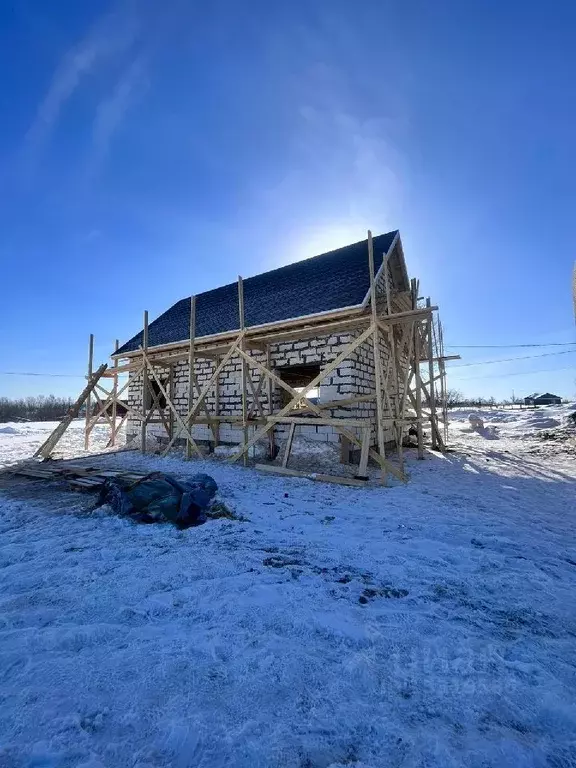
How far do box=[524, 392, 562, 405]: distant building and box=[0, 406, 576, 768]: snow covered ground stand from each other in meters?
44.5

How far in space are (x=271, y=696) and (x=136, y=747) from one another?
2.01 feet

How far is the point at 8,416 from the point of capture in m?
34.1

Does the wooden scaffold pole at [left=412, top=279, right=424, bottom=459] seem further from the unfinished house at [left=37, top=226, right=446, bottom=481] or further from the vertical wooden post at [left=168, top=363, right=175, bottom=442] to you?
the vertical wooden post at [left=168, top=363, right=175, bottom=442]

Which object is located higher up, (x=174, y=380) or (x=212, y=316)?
(x=212, y=316)

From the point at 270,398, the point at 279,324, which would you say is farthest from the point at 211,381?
the point at 279,324

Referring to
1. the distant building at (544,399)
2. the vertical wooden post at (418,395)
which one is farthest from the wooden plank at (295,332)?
the distant building at (544,399)

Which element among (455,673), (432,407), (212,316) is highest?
(212,316)

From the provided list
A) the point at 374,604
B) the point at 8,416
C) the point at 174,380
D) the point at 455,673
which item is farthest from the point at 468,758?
the point at 8,416

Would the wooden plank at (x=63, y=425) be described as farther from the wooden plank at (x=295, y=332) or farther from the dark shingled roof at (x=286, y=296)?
the dark shingled roof at (x=286, y=296)

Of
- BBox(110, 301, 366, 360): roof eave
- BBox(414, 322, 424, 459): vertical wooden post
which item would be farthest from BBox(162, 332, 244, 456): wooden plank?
BBox(414, 322, 424, 459): vertical wooden post

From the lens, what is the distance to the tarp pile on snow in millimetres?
4305

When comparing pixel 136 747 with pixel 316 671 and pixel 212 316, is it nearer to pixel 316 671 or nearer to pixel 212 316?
pixel 316 671

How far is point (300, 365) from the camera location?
909cm

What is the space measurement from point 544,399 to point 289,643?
160 feet
